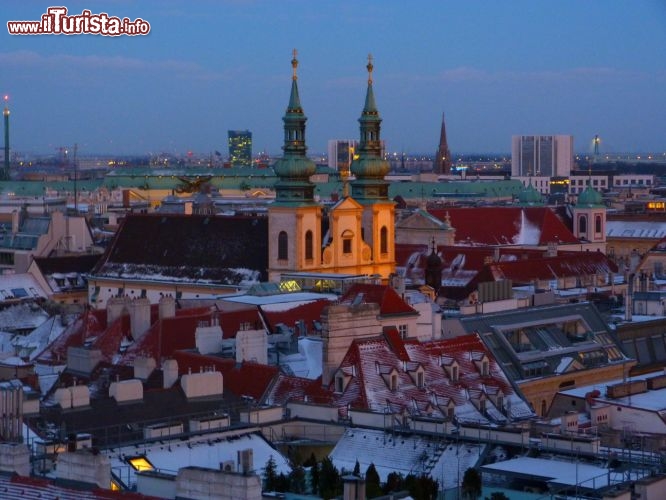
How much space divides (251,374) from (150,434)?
32.9 feet

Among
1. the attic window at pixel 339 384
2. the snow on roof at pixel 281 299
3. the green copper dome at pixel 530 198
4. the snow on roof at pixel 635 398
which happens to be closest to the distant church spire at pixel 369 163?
the snow on roof at pixel 281 299

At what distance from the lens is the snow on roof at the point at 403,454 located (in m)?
37.5

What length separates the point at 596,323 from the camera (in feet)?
205

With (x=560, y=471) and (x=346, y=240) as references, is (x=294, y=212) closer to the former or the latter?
(x=346, y=240)

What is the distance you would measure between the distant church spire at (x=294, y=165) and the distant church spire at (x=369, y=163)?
331 cm

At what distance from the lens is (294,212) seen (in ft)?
298

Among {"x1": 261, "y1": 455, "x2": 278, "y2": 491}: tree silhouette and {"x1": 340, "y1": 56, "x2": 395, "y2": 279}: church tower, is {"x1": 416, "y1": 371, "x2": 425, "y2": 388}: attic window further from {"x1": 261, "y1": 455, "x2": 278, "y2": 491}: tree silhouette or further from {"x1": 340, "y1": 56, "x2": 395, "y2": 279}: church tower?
{"x1": 340, "y1": 56, "x2": 395, "y2": 279}: church tower

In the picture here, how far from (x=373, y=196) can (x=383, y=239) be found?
2.22 meters

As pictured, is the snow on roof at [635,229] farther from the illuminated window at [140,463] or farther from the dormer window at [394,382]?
the illuminated window at [140,463]

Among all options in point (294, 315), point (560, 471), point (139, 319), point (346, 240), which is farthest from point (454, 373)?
point (346, 240)

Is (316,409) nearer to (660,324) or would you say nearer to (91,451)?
(91,451)

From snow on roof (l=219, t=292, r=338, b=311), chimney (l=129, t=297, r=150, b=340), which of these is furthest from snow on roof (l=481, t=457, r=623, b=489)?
snow on roof (l=219, t=292, r=338, b=311)

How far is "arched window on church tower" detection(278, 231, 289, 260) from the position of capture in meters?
90.5

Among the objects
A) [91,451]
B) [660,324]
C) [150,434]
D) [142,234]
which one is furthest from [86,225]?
[91,451]
